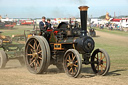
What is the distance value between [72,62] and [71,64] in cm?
7

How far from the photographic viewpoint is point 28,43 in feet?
29.4

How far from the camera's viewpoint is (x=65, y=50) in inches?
337

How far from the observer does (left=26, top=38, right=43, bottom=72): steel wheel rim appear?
27.9 feet

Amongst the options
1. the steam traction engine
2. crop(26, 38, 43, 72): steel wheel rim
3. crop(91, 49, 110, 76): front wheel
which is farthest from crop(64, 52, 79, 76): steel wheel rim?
crop(26, 38, 43, 72): steel wheel rim

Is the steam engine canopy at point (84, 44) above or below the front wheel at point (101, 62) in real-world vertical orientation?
above

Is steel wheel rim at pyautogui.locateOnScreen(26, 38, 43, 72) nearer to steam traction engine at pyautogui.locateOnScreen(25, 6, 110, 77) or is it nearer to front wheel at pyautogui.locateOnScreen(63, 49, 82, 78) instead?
steam traction engine at pyautogui.locateOnScreen(25, 6, 110, 77)

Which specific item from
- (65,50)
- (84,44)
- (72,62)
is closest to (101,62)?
(84,44)

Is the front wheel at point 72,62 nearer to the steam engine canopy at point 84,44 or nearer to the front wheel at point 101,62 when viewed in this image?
the steam engine canopy at point 84,44

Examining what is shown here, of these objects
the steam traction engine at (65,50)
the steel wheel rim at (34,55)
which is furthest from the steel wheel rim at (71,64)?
the steel wheel rim at (34,55)

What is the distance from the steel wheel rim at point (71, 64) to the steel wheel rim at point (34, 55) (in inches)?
36.0

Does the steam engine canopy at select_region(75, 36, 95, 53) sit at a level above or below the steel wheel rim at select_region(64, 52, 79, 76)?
above

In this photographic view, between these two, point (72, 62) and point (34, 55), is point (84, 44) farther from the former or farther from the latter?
point (34, 55)

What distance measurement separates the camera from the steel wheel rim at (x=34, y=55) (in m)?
8.52

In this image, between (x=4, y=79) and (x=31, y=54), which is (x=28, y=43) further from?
(x=4, y=79)
